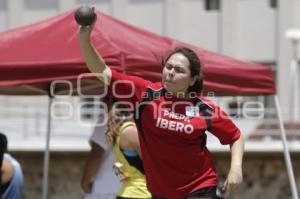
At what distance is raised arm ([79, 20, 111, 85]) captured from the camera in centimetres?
→ 355

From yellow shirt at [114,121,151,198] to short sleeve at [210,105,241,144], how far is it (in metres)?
0.94

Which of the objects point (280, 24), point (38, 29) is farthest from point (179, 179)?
point (280, 24)

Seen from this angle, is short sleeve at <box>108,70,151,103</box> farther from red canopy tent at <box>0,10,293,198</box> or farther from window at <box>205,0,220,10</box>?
window at <box>205,0,220,10</box>

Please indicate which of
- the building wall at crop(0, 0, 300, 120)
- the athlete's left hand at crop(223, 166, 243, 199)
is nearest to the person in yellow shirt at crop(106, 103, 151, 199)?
the athlete's left hand at crop(223, 166, 243, 199)

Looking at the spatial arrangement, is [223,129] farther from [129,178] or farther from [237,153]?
[129,178]

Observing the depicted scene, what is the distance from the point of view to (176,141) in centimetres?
A: 362

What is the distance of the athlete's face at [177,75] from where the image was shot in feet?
11.9

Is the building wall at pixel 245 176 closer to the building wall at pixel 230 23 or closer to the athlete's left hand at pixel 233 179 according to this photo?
the athlete's left hand at pixel 233 179

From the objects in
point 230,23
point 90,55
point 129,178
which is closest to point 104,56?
point 129,178

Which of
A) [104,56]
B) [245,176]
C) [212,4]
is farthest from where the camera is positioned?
[212,4]

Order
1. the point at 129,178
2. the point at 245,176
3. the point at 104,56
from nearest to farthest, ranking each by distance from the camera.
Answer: the point at 129,178 < the point at 104,56 < the point at 245,176

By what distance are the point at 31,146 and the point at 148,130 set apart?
861 cm

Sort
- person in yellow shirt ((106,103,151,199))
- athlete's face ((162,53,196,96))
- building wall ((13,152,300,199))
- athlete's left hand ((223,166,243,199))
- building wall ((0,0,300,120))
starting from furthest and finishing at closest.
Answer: building wall ((0,0,300,120)), building wall ((13,152,300,199)), person in yellow shirt ((106,103,151,199)), athlete's face ((162,53,196,96)), athlete's left hand ((223,166,243,199))

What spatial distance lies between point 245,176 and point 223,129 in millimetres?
7649
